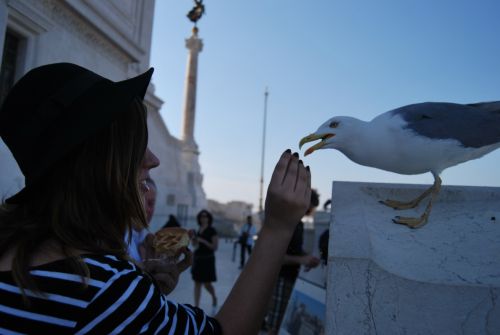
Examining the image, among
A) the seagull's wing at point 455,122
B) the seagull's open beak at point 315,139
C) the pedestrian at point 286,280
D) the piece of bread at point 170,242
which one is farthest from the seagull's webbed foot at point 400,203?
the pedestrian at point 286,280

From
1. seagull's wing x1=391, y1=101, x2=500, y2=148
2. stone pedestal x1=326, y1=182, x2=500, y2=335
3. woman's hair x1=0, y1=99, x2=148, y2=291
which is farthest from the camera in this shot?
seagull's wing x1=391, y1=101, x2=500, y2=148

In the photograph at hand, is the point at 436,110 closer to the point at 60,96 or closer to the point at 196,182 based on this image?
the point at 60,96

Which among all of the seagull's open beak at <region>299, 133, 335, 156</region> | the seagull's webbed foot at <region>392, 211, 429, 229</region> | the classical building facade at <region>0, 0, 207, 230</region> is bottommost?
the seagull's webbed foot at <region>392, 211, 429, 229</region>

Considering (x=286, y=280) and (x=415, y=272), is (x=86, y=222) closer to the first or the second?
(x=415, y=272)

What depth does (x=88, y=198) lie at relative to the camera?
3.06 feet

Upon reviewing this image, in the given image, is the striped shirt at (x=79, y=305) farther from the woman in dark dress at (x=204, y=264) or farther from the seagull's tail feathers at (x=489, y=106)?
the woman in dark dress at (x=204, y=264)

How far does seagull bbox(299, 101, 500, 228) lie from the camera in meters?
2.00

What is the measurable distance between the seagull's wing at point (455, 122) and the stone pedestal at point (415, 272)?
0.36 metres

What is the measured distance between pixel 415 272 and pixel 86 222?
131 centimetres

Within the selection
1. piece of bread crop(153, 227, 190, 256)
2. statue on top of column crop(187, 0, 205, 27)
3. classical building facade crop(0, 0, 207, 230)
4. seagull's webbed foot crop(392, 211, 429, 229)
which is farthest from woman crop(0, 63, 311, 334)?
statue on top of column crop(187, 0, 205, 27)

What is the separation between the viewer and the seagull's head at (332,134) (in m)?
2.16

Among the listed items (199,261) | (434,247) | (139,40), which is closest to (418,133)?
(434,247)

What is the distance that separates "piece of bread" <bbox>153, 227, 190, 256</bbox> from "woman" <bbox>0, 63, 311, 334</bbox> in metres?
1.01

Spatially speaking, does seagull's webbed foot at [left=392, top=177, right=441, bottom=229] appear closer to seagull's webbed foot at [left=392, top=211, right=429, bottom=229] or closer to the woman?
seagull's webbed foot at [left=392, top=211, right=429, bottom=229]
